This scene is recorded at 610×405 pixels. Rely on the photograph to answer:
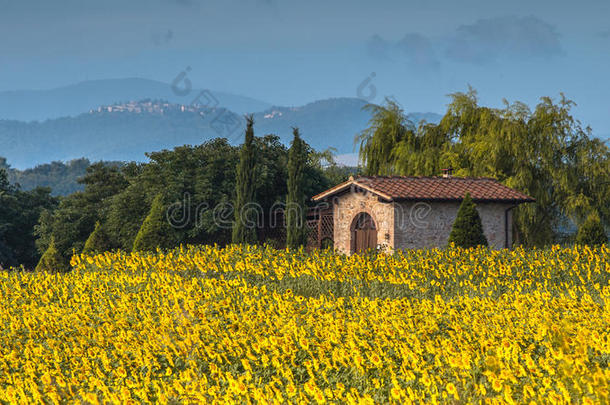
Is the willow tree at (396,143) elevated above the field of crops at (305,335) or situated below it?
above

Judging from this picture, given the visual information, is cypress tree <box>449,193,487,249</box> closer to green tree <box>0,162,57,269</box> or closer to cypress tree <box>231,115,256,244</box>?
cypress tree <box>231,115,256,244</box>

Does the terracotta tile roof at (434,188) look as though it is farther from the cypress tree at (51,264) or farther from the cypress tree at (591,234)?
the cypress tree at (51,264)

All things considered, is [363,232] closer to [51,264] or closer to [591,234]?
[591,234]

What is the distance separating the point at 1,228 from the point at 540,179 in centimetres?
3009

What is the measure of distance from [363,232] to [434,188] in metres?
2.97

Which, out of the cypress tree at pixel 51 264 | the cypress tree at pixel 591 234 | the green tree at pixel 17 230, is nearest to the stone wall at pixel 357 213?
the cypress tree at pixel 591 234

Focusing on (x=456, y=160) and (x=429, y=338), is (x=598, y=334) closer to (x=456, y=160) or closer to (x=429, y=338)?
(x=429, y=338)

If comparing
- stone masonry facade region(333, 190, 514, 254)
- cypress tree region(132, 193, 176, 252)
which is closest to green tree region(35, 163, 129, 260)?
cypress tree region(132, 193, 176, 252)

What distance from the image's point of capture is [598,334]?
7.69m

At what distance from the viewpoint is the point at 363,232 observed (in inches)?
934

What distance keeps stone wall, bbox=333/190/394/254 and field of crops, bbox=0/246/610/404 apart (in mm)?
7544

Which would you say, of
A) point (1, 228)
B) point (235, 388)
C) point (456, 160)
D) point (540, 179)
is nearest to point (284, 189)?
point (456, 160)

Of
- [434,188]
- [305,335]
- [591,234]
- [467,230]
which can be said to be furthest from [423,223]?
[305,335]

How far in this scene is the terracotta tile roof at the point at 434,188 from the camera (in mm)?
22062
